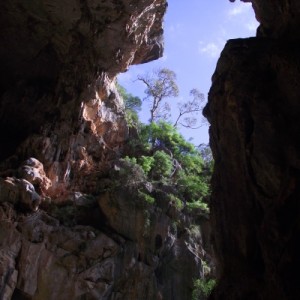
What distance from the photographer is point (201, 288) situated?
16.7 meters

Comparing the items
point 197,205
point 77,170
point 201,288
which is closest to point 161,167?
point 197,205

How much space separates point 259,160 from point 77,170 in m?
12.6

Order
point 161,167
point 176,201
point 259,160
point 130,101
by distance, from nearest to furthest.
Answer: point 259,160 → point 176,201 → point 161,167 → point 130,101

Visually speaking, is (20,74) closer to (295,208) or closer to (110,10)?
(110,10)

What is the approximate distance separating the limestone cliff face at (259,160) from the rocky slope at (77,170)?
7.28m

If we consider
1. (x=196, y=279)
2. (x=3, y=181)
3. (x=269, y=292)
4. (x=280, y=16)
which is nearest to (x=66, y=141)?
(x=3, y=181)

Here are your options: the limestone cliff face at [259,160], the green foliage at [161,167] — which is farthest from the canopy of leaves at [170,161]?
the limestone cliff face at [259,160]

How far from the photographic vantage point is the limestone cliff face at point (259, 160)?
7312 millimetres

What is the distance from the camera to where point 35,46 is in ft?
76.1

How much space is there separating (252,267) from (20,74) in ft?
65.3

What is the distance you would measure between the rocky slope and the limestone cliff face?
23.9 ft

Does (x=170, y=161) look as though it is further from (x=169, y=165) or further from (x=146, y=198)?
(x=146, y=198)

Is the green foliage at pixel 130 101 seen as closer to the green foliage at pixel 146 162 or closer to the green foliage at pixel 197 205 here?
the green foliage at pixel 146 162

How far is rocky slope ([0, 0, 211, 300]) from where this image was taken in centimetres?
1499
